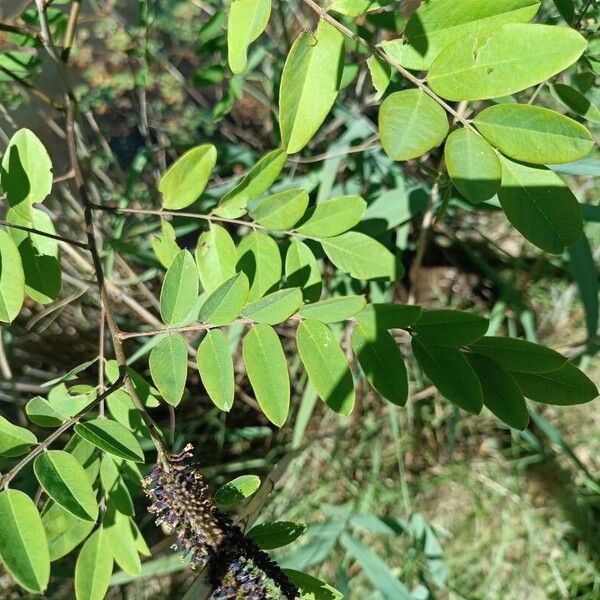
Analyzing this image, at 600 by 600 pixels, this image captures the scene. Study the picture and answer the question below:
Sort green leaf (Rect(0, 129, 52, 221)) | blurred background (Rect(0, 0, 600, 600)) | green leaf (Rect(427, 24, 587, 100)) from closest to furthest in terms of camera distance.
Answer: green leaf (Rect(427, 24, 587, 100)) < green leaf (Rect(0, 129, 52, 221)) < blurred background (Rect(0, 0, 600, 600))

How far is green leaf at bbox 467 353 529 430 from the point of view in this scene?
0.71 meters

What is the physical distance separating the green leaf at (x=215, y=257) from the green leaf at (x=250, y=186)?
3cm

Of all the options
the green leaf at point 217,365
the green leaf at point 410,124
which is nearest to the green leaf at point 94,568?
the green leaf at point 217,365

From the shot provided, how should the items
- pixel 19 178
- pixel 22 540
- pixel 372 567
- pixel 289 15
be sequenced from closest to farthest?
pixel 22 540 < pixel 19 178 < pixel 372 567 < pixel 289 15

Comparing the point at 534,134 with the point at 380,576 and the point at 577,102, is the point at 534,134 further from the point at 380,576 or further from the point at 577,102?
the point at 380,576

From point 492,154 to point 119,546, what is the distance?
2.07 feet

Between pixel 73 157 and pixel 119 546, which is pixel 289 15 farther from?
pixel 119 546

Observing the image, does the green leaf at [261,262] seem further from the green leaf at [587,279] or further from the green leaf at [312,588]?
the green leaf at [587,279]

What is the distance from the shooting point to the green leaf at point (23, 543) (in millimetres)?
598

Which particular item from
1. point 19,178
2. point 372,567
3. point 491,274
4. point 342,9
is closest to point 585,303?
point 491,274

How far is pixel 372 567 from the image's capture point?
49.3 inches

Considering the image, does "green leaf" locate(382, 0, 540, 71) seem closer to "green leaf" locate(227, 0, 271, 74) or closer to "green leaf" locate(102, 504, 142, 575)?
"green leaf" locate(227, 0, 271, 74)

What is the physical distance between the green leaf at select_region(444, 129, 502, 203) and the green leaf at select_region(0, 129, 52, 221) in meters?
0.46

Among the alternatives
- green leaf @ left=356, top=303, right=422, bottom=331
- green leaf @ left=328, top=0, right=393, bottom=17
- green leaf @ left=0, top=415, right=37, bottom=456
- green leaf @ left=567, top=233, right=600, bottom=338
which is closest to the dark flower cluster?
green leaf @ left=0, top=415, right=37, bottom=456
